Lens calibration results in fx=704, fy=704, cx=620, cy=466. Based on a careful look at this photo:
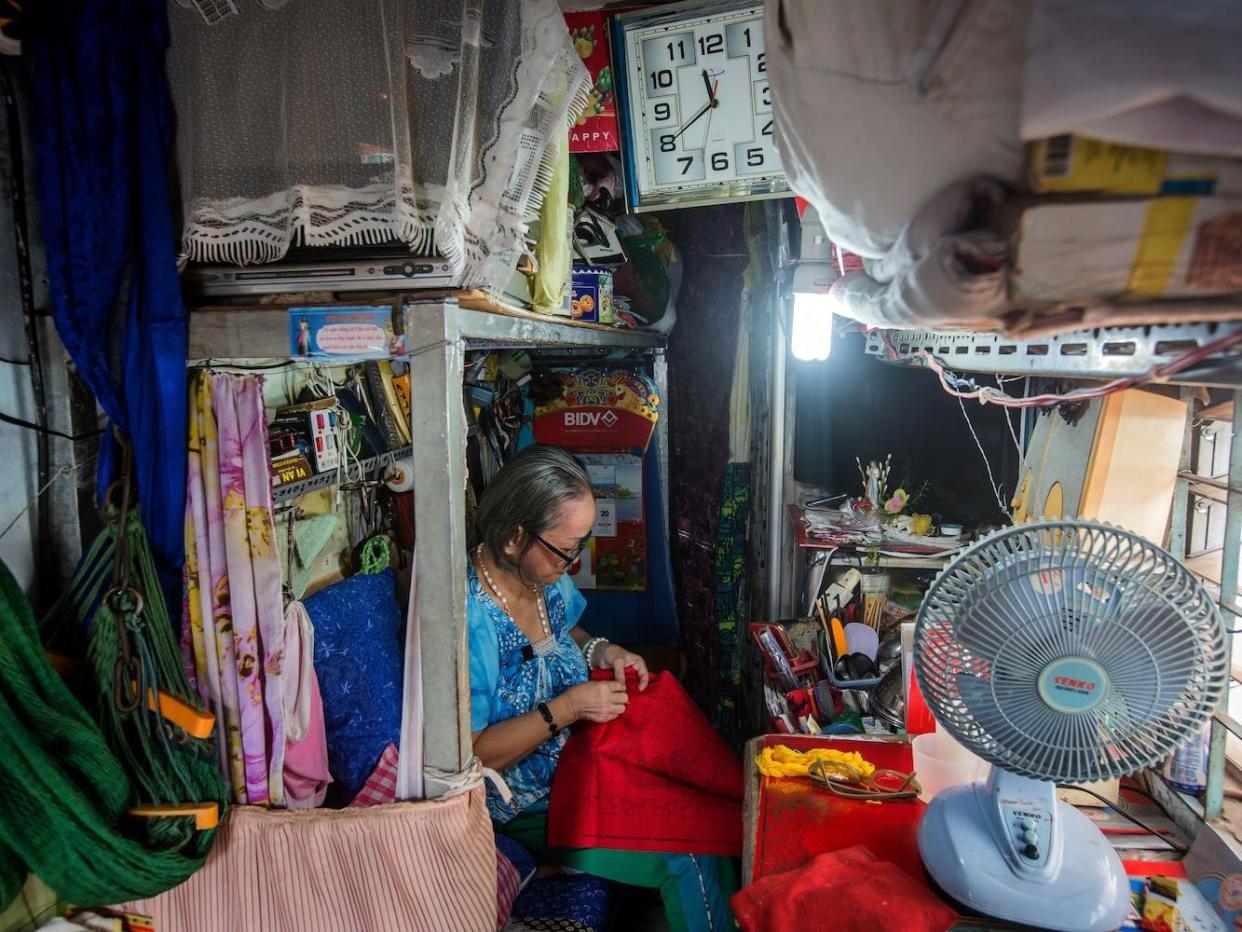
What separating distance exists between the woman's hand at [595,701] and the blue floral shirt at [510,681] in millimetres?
147

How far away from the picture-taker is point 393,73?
4.83 feet

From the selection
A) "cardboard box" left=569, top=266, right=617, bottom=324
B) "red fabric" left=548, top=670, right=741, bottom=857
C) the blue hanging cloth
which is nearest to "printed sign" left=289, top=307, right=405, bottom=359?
the blue hanging cloth

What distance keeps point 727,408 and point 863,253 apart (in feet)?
11.1

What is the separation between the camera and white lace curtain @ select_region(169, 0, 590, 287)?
1.47 meters

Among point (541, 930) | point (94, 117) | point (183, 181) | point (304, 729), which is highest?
point (94, 117)

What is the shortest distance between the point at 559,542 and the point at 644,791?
3.06 feet

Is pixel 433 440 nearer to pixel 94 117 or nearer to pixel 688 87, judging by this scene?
pixel 94 117

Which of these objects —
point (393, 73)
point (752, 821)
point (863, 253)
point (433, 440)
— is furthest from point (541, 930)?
point (393, 73)

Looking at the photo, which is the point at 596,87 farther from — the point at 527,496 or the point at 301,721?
the point at 301,721

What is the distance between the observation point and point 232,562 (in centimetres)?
165

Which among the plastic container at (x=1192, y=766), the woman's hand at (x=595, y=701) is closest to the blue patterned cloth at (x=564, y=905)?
the woman's hand at (x=595, y=701)

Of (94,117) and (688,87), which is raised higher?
(688,87)

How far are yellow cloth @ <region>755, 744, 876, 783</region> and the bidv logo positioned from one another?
2.72 meters

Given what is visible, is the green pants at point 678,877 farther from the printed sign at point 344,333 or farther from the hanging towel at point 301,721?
the printed sign at point 344,333
